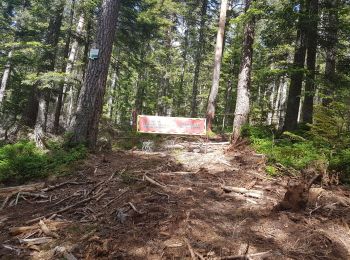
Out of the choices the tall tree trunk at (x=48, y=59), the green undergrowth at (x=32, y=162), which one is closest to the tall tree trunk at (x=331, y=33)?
the green undergrowth at (x=32, y=162)

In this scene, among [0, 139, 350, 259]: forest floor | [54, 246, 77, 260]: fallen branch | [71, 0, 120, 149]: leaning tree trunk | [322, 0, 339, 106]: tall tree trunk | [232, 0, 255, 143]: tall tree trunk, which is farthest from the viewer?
[232, 0, 255, 143]: tall tree trunk

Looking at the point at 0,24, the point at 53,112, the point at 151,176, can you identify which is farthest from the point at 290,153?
the point at 0,24

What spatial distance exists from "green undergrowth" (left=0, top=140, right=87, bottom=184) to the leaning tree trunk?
0.55m

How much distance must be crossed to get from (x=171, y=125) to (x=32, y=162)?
5.79m

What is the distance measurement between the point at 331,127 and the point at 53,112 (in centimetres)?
1499

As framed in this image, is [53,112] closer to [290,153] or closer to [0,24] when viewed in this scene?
[0,24]

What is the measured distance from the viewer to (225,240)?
4.06m

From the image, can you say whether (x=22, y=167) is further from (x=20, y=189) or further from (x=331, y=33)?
(x=331, y=33)

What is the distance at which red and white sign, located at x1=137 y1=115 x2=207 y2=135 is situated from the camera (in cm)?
1200

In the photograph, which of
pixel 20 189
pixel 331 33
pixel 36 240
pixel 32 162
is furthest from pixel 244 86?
pixel 36 240

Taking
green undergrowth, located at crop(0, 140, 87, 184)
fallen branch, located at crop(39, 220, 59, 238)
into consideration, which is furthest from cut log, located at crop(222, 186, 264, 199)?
green undergrowth, located at crop(0, 140, 87, 184)

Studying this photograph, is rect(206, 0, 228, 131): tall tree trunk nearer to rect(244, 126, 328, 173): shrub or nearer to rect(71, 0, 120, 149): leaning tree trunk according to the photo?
rect(244, 126, 328, 173): shrub

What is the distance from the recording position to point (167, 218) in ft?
15.1

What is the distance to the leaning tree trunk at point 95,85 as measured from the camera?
877 centimetres
